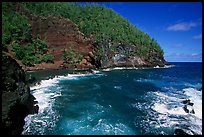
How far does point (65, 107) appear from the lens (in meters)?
24.3

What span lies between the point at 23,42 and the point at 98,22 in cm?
4372

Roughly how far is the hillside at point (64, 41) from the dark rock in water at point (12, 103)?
4268 centimetres

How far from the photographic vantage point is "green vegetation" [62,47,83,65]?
7094 centimetres

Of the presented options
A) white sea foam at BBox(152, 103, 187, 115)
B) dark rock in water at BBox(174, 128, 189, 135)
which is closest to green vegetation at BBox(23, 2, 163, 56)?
white sea foam at BBox(152, 103, 187, 115)

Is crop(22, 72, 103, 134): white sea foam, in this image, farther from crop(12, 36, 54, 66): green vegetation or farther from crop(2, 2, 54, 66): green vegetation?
crop(2, 2, 54, 66): green vegetation

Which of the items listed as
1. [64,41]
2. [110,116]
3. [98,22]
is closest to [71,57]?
[64,41]

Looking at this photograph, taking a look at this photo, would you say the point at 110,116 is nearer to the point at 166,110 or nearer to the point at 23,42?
the point at 166,110

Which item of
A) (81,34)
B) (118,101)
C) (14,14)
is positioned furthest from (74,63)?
(118,101)

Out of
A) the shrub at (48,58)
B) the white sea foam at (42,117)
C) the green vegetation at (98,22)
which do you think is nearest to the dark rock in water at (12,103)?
the white sea foam at (42,117)

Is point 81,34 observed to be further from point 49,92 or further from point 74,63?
point 49,92

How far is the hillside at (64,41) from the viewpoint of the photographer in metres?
68.9

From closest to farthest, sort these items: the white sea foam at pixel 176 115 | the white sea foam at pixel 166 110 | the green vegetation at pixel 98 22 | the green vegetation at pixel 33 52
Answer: the white sea foam at pixel 176 115
the white sea foam at pixel 166 110
the green vegetation at pixel 33 52
the green vegetation at pixel 98 22

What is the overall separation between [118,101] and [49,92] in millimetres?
11405

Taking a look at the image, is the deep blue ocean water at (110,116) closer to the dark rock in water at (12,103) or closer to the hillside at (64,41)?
the dark rock in water at (12,103)
